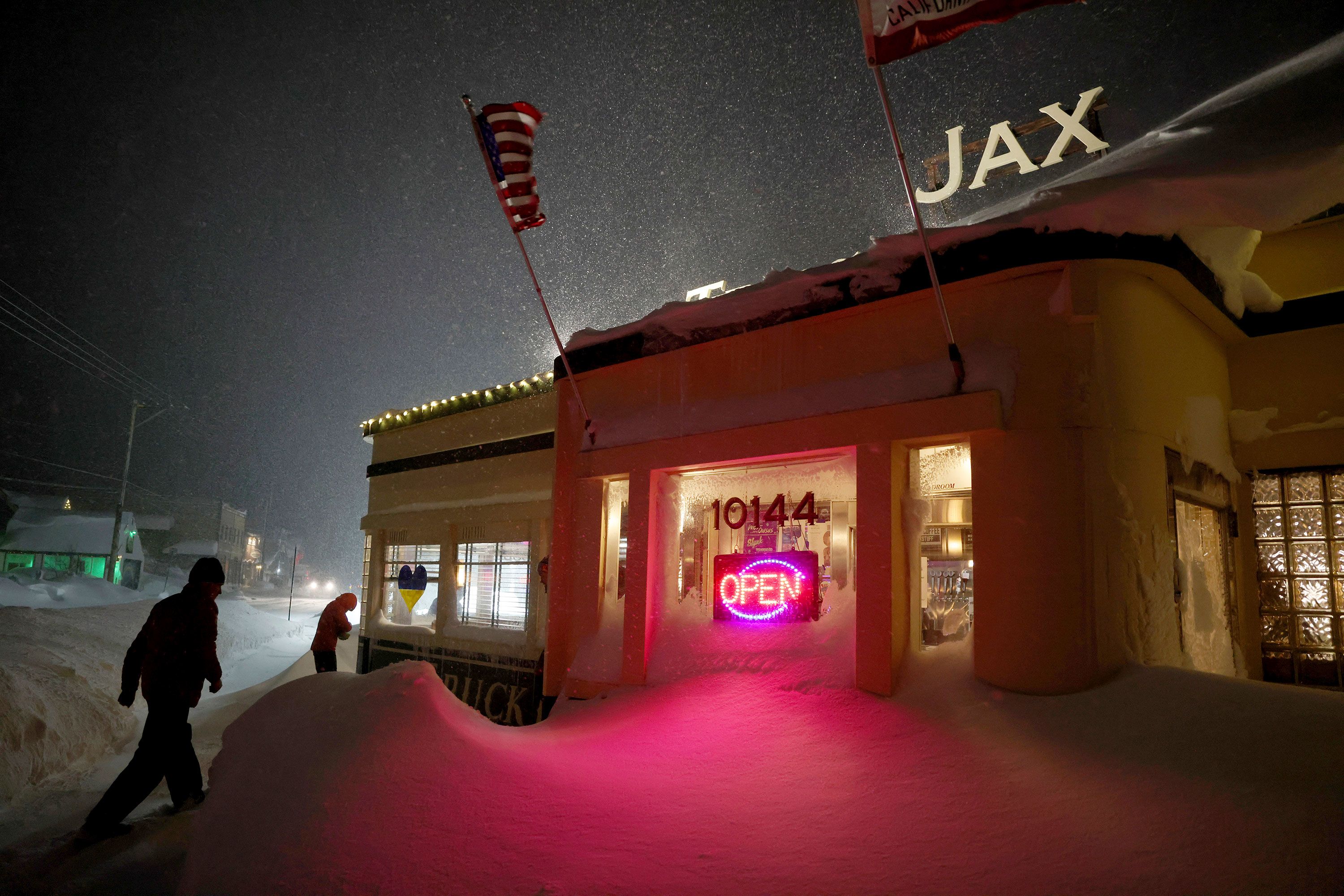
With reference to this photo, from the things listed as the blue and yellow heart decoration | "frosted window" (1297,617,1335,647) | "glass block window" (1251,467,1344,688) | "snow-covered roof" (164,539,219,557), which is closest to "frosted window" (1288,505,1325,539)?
"glass block window" (1251,467,1344,688)

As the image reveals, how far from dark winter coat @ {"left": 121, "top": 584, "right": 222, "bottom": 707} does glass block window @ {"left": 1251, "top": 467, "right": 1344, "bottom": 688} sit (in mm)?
10710

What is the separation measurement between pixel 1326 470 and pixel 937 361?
15.5 feet

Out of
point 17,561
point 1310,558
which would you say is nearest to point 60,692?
point 1310,558

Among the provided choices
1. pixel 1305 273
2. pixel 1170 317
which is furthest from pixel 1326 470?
pixel 1170 317

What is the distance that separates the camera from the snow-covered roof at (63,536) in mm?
37719

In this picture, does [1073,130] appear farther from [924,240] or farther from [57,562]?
[57,562]

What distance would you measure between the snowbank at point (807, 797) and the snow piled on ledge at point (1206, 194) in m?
3.77

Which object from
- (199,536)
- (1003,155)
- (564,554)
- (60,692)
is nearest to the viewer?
(564,554)

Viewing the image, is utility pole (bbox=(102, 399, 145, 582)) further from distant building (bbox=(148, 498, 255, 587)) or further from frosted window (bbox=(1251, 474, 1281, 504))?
frosted window (bbox=(1251, 474, 1281, 504))

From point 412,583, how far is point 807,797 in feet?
39.0

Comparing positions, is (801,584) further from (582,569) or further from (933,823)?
(933,823)

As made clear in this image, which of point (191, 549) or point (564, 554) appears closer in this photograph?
point (564, 554)

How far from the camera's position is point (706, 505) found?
1191 centimetres

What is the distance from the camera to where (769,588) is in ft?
25.5
